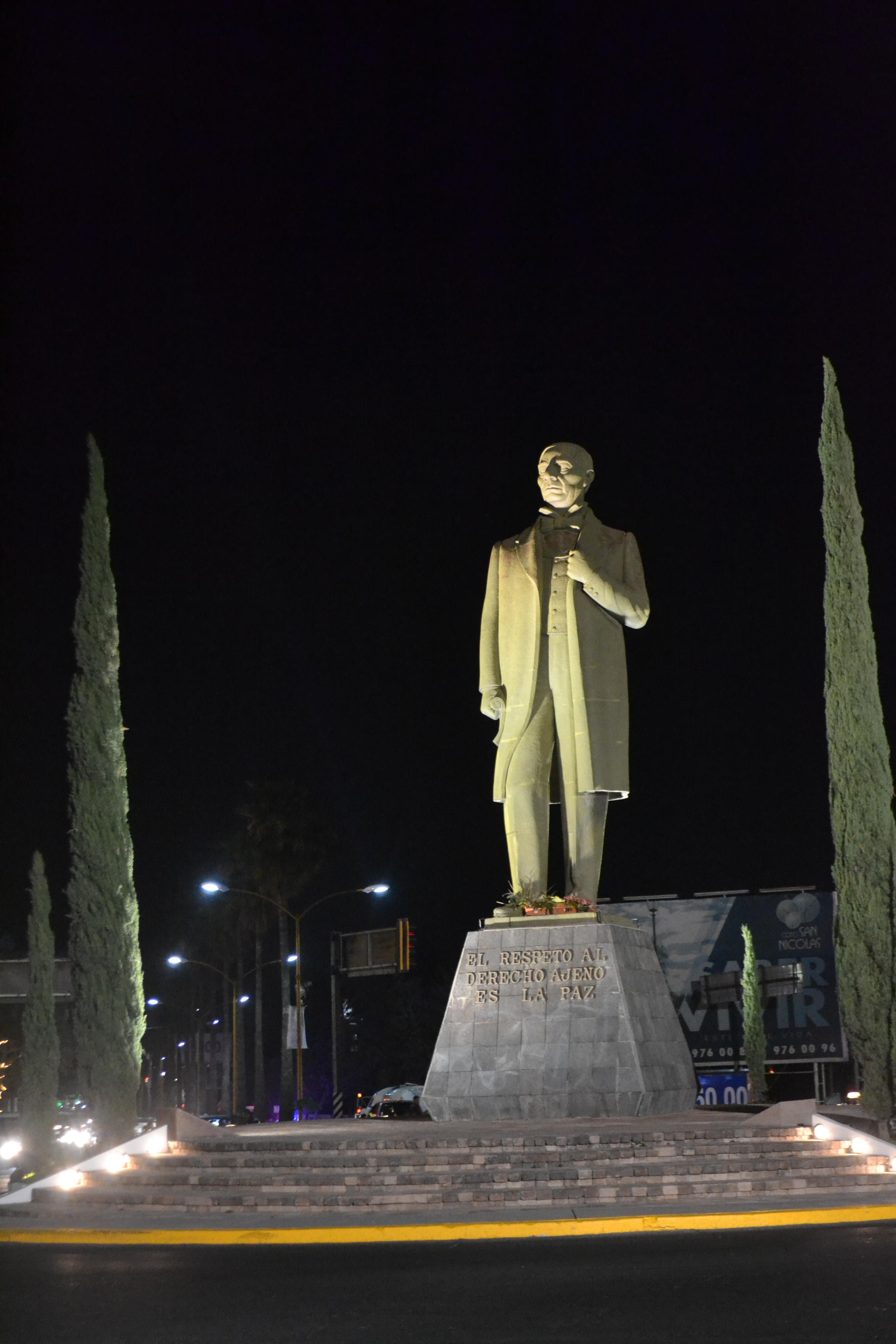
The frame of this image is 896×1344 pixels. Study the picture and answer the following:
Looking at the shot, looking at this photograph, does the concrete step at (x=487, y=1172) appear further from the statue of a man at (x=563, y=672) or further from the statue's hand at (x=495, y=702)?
the statue's hand at (x=495, y=702)

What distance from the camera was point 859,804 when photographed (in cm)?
1797

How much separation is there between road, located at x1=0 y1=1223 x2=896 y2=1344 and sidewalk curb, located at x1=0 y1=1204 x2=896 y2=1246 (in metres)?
0.41

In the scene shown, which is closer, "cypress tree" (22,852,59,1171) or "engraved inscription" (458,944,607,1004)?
"engraved inscription" (458,944,607,1004)

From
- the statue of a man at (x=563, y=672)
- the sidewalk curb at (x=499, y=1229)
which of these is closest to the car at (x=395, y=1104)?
the statue of a man at (x=563, y=672)

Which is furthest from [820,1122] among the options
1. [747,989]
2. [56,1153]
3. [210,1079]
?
[210,1079]

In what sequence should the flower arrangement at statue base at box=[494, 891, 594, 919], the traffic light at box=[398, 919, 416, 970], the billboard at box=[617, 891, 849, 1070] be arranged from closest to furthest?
the flower arrangement at statue base at box=[494, 891, 594, 919] < the traffic light at box=[398, 919, 416, 970] < the billboard at box=[617, 891, 849, 1070]

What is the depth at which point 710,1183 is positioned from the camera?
11.8 m

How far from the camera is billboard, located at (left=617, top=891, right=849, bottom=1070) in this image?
149ft

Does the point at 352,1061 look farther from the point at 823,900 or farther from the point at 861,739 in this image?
the point at 861,739

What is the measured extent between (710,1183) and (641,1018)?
4.20m

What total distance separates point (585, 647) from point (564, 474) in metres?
2.21

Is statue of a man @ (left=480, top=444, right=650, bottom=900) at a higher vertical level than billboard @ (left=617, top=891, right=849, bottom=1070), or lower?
higher

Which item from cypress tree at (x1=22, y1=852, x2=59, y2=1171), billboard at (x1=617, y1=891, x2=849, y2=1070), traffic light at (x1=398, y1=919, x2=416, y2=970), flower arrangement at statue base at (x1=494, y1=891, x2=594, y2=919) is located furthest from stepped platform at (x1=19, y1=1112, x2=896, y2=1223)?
billboard at (x1=617, y1=891, x2=849, y2=1070)

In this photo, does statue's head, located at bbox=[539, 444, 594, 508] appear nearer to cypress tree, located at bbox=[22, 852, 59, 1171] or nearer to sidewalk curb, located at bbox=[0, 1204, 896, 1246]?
sidewalk curb, located at bbox=[0, 1204, 896, 1246]
